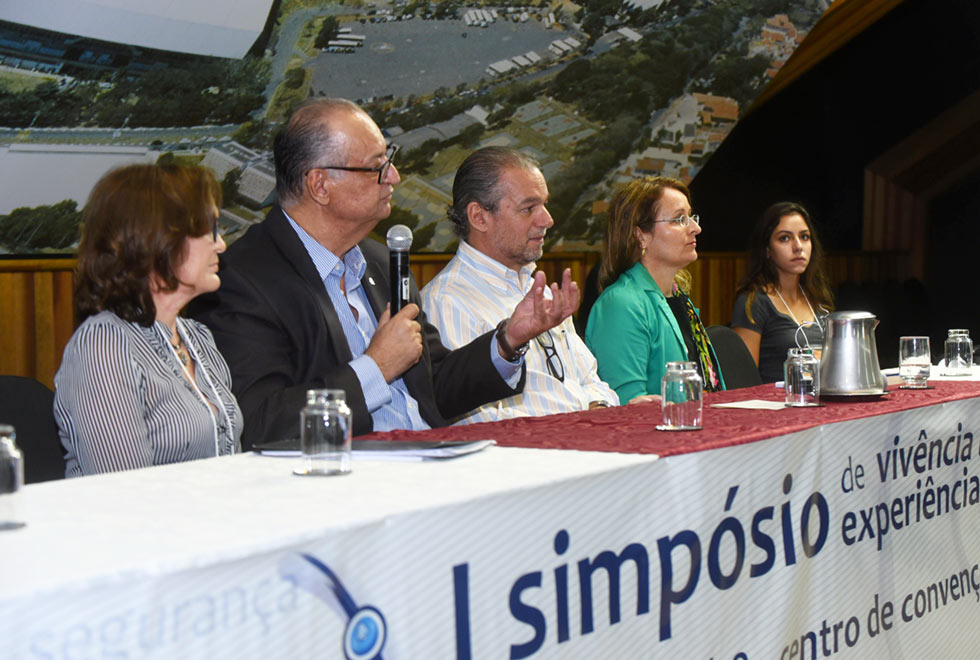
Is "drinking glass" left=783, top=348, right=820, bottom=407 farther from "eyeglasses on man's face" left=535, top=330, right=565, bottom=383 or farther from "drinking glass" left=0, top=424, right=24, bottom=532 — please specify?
"drinking glass" left=0, top=424, right=24, bottom=532

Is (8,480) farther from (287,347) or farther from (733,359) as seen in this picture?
(733,359)

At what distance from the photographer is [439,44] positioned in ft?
14.9

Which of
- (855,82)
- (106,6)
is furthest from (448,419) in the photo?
(855,82)

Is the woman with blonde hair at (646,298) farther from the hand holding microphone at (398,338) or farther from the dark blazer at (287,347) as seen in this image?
the hand holding microphone at (398,338)

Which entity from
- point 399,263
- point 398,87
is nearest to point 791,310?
point 398,87

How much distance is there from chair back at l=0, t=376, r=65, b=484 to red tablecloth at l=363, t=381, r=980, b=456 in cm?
62

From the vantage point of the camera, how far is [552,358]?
9.80ft

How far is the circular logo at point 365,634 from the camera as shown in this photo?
120 cm

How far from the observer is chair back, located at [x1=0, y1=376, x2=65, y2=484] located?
201 centimetres

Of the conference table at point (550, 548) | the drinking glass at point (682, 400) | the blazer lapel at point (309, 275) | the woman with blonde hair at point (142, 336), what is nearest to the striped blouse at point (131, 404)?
the woman with blonde hair at point (142, 336)

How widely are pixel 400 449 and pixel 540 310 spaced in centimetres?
80

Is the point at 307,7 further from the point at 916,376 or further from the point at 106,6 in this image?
the point at 916,376

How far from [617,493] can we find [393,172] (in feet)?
4.15

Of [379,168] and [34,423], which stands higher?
[379,168]
